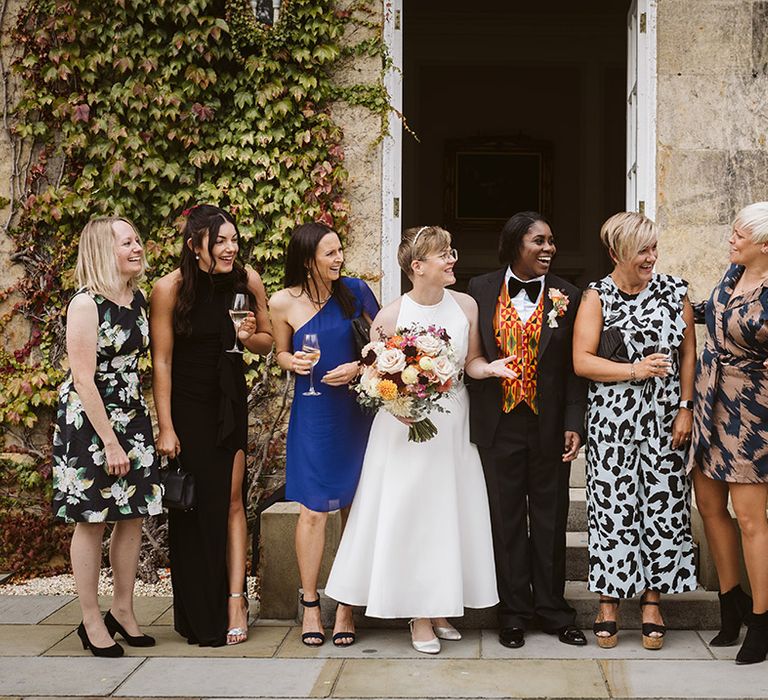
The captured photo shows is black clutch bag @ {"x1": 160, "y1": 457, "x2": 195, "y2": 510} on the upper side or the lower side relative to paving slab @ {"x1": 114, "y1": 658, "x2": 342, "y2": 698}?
upper

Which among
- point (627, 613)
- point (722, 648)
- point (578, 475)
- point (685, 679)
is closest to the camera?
point (685, 679)

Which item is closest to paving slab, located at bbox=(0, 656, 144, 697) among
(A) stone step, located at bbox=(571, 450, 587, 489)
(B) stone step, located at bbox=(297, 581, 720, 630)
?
(B) stone step, located at bbox=(297, 581, 720, 630)

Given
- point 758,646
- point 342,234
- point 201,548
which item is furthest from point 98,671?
point 342,234

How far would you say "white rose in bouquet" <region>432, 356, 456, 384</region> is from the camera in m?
4.28

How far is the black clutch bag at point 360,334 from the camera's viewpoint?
15.4 feet

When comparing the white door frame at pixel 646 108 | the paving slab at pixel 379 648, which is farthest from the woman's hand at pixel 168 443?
the white door frame at pixel 646 108

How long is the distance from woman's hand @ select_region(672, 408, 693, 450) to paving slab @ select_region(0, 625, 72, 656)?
304cm

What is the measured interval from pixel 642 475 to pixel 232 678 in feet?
6.53

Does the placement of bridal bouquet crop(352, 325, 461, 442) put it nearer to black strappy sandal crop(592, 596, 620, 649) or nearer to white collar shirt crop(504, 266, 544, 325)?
white collar shirt crop(504, 266, 544, 325)

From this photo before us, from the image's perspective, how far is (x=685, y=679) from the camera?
4109 mm

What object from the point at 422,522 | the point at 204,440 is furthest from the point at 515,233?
the point at 204,440

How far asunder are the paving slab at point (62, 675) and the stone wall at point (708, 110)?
170 inches

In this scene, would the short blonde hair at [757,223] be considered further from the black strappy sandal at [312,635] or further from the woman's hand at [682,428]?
the black strappy sandal at [312,635]

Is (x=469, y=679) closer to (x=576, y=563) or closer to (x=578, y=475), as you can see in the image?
(x=576, y=563)
